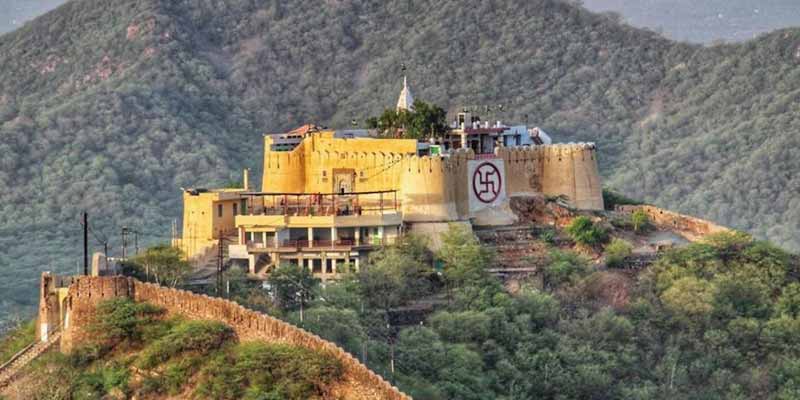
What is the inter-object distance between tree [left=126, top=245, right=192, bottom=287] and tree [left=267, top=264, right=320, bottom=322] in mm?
2030

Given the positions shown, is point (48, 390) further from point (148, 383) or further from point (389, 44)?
point (389, 44)

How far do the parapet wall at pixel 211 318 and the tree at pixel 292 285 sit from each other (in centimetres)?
358

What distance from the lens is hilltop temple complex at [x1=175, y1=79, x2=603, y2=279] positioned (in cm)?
5791

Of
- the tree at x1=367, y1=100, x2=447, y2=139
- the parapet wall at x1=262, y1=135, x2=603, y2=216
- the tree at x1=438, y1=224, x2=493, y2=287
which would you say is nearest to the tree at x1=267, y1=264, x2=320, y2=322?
the tree at x1=438, y1=224, x2=493, y2=287

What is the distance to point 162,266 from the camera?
55.2m

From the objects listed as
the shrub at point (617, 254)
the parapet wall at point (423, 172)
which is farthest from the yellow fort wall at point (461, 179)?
the shrub at point (617, 254)

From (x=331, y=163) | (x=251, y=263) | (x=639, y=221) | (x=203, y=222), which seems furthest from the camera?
(x=639, y=221)

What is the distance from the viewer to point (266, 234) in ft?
190

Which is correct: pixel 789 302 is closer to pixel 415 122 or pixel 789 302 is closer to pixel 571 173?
pixel 571 173

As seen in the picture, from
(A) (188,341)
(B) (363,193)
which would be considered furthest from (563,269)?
(A) (188,341)

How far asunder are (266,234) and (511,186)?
24.8ft

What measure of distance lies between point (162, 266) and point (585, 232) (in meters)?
11.7

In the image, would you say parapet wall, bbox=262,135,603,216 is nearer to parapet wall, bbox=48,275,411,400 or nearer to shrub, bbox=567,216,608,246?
shrub, bbox=567,216,608,246

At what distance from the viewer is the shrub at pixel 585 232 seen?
61.3m
